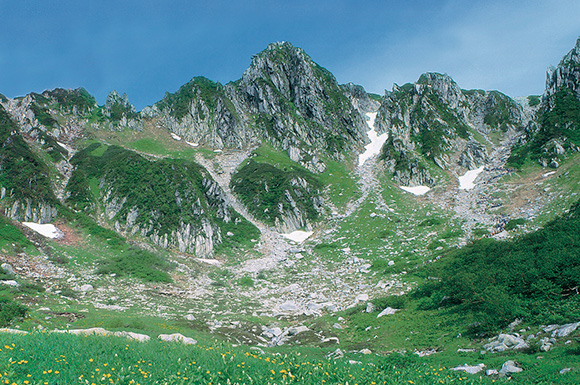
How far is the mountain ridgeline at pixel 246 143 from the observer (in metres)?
52.2

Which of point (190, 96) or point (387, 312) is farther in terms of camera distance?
point (190, 96)

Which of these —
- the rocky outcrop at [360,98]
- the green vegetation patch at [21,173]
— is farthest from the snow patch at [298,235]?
the rocky outcrop at [360,98]

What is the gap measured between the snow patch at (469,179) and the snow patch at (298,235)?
140ft

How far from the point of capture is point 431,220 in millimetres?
54500

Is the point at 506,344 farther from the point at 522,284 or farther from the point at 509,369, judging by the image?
the point at 522,284

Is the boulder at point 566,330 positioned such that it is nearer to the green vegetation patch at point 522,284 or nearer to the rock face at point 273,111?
the green vegetation patch at point 522,284

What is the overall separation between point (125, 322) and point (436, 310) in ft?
68.8

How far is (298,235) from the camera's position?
63.9 meters

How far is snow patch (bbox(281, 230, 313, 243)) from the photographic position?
61950 millimetres

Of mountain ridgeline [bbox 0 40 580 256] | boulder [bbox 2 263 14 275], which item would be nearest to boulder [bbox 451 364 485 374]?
boulder [bbox 2 263 14 275]

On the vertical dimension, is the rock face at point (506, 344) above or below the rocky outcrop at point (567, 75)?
below

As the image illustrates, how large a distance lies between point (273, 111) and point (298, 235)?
214 ft

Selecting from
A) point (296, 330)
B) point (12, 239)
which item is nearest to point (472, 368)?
point (296, 330)

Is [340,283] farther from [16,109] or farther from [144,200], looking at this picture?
[16,109]
